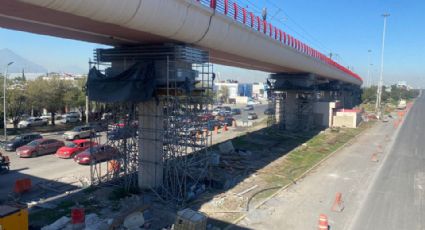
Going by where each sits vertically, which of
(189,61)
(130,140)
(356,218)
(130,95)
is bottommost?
(356,218)

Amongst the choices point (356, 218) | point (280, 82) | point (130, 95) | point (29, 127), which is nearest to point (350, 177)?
point (356, 218)

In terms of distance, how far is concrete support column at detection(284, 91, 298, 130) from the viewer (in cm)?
4488

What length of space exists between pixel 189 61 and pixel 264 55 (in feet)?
32.9

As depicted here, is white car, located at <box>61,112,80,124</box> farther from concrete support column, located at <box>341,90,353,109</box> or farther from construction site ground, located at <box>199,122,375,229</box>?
concrete support column, located at <box>341,90,353,109</box>

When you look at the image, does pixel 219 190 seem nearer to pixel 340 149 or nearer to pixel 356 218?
pixel 356 218

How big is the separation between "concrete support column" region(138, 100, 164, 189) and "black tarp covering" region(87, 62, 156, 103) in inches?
49.0

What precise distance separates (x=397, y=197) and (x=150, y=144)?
1343 centimetres

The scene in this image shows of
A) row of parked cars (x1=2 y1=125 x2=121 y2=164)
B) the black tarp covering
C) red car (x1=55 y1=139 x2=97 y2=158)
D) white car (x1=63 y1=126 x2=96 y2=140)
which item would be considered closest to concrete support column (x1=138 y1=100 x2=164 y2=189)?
the black tarp covering

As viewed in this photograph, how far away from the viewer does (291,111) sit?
1779 inches

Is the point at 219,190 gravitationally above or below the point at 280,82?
below

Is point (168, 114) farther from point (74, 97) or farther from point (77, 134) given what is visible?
point (74, 97)

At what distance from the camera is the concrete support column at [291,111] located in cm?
4488

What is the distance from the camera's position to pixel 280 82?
43.7 metres

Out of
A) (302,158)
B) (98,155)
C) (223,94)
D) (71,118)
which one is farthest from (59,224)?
(223,94)
